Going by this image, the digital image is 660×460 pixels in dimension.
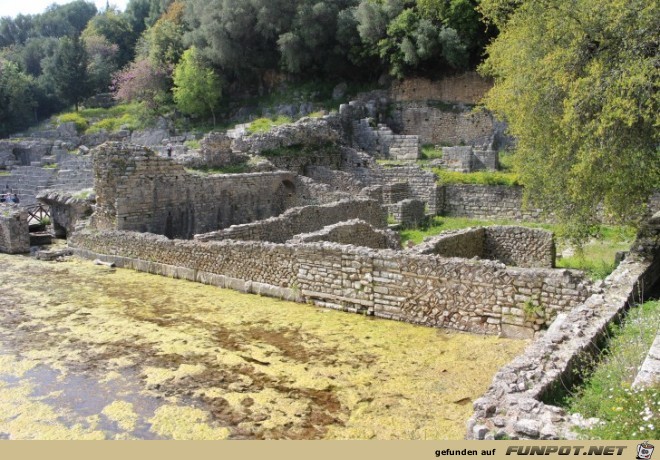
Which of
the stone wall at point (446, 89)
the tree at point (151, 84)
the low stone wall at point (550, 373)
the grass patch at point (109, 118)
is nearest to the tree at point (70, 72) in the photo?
the grass patch at point (109, 118)

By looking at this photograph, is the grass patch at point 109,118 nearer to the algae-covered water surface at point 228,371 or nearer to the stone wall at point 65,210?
the stone wall at point 65,210

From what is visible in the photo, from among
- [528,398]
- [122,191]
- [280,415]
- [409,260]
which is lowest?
[280,415]

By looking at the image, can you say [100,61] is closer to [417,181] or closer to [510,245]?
[417,181]

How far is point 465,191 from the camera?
2275 centimetres

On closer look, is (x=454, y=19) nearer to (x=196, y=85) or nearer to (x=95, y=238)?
(x=196, y=85)

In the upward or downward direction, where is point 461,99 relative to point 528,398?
upward

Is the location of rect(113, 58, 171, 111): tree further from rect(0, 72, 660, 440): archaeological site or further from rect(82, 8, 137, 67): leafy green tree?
rect(82, 8, 137, 67): leafy green tree

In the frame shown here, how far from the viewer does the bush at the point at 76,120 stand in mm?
43969

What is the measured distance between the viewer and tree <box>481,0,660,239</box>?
374 inches

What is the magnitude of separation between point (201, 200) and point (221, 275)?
634 centimetres

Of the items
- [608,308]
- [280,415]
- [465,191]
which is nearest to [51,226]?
[465,191]

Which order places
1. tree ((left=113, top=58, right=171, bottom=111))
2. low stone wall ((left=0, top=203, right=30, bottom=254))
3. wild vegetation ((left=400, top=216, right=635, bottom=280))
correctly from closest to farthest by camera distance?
wild vegetation ((left=400, top=216, right=635, bottom=280)), low stone wall ((left=0, top=203, right=30, bottom=254)), tree ((left=113, top=58, right=171, bottom=111))

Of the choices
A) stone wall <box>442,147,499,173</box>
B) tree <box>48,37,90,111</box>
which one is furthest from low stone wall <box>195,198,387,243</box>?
tree <box>48,37,90,111</box>

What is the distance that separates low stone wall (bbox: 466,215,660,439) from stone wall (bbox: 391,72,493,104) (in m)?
26.0
